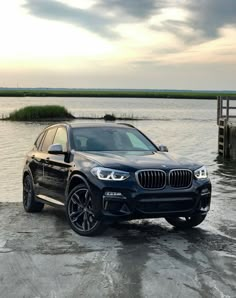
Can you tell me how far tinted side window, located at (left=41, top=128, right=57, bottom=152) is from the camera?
9766 mm

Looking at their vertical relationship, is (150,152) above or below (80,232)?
above

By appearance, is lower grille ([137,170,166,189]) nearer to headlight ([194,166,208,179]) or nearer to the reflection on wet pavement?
headlight ([194,166,208,179])

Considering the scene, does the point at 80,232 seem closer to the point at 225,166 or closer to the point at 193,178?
the point at 193,178

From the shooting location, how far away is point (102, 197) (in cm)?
735

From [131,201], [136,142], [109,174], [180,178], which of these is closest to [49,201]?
[136,142]

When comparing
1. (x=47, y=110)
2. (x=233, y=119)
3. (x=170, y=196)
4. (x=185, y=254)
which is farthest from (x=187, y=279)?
(x=47, y=110)

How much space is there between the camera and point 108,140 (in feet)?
29.0

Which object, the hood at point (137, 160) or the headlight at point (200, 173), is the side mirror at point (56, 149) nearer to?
the hood at point (137, 160)

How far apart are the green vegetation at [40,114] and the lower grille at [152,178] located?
50.1 m

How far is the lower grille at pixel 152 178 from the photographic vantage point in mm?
7387

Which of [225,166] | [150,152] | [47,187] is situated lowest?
[225,166]

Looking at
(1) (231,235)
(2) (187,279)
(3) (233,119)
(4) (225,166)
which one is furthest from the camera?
(3) (233,119)

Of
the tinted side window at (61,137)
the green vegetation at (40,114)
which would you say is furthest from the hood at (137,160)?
the green vegetation at (40,114)

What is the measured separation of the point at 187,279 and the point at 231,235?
2.49m
